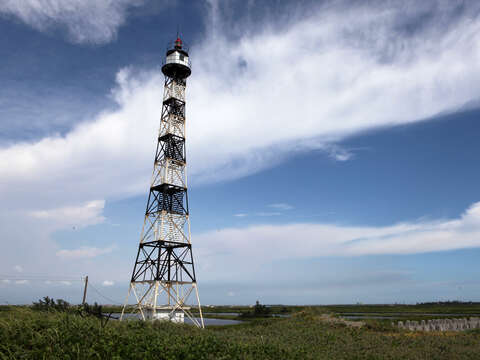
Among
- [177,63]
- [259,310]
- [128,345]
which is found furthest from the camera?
[259,310]

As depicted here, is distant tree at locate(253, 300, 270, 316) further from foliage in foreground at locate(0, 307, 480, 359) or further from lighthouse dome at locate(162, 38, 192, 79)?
foliage in foreground at locate(0, 307, 480, 359)

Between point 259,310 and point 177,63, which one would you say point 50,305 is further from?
point 259,310

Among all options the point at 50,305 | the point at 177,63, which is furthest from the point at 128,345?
the point at 177,63

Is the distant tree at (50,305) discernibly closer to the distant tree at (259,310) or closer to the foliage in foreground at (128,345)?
the foliage in foreground at (128,345)

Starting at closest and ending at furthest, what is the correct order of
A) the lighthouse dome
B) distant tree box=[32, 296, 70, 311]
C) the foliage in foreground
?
the foliage in foreground, distant tree box=[32, 296, 70, 311], the lighthouse dome

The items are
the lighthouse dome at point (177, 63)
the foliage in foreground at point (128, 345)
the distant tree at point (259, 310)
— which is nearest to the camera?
the foliage in foreground at point (128, 345)

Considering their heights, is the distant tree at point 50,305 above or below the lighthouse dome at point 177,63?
below

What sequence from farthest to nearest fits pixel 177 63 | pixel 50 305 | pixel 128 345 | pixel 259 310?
1. pixel 259 310
2. pixel 177 63
3. pixel 50 305
4. pixel 128 345

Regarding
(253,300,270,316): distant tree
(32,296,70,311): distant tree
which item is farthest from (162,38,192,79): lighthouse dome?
(253,300,270,316): distant tree

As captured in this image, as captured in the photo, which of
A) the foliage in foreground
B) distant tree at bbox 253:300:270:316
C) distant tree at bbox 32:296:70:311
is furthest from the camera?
distant tree at bbox 253:300:270:316

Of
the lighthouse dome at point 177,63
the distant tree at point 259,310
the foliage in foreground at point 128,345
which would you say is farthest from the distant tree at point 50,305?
the distant tree at point 259,310

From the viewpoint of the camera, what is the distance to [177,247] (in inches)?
1396

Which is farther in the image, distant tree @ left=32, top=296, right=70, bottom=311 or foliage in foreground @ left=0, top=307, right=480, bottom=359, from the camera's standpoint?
distant tree @ left=32, top=296, right=70, bottom=311

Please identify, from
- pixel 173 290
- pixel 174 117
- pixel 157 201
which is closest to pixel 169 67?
pixel 174 117
